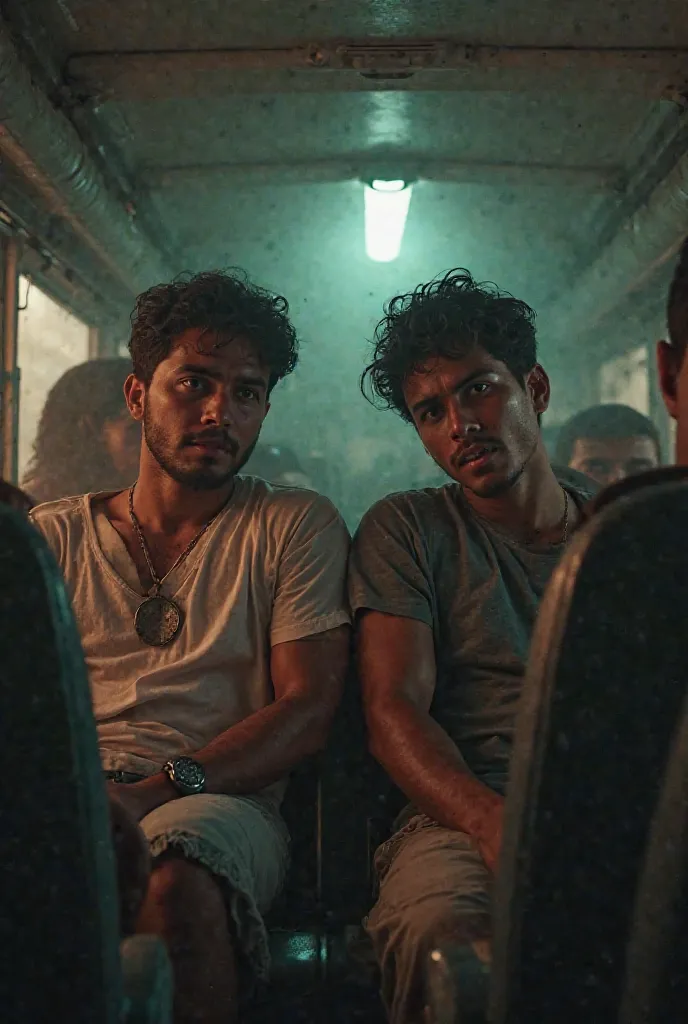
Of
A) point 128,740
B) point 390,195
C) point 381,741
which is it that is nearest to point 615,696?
point 381,741

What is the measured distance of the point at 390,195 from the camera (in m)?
3.07

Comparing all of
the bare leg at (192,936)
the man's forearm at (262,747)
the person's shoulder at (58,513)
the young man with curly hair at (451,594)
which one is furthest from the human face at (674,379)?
the person's shoulder at (58,513)

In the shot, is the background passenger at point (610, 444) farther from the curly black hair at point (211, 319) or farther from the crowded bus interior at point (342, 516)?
the curly black hair at point (211, 319)

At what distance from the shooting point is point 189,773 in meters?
1.53

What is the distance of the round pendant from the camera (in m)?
1.77

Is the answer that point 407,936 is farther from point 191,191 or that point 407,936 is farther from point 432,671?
point 191,191

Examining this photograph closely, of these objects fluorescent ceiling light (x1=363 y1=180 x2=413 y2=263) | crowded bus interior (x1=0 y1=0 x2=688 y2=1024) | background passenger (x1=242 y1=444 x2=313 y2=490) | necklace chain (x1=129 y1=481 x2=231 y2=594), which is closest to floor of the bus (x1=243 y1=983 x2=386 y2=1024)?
crowded bus interior (x1=0 y1=0 x2=688 y2=1024)

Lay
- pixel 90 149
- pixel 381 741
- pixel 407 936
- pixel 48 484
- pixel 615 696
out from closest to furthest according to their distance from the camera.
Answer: pixel 615 696
pixel 407 936
pixel 381 741
pixel 90 149
pixel 48 484

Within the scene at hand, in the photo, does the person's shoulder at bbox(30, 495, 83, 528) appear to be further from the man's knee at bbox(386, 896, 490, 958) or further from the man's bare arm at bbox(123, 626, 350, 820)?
the man's knee at bbox(386, 896, 490, 958)

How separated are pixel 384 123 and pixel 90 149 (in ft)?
2.77

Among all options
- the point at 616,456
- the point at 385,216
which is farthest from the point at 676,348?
the point at 385,216

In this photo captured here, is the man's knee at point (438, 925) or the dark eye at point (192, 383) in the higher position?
the dark eye at point (192, 383)

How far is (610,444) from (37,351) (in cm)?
188

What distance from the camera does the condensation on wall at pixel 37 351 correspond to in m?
2.70
